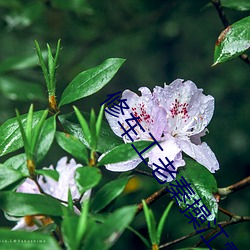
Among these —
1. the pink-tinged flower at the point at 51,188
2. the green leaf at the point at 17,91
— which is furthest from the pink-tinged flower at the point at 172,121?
the green leaf at the point at 17,91

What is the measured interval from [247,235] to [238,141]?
48cm

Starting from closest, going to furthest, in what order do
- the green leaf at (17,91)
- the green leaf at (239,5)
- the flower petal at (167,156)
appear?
the flower petal at (167,156), the green leaf at (239,5), the green leaf at (17,91)

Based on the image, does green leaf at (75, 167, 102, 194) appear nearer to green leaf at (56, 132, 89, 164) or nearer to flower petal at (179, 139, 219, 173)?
green leaf at (56, 132, 89, 164)

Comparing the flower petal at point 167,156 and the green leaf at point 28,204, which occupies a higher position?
the green leaf at point 28,204

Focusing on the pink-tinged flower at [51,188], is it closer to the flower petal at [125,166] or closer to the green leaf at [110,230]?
the flower petal at [125,166]

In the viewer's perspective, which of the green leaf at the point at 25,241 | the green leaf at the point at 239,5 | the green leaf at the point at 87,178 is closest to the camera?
the green leaf at the point at 25,241

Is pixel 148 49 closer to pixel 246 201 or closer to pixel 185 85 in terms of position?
pixel 246 201

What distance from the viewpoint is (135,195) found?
95.6 inches

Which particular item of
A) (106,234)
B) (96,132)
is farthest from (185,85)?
(106,234)

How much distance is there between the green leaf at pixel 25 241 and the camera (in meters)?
0.72

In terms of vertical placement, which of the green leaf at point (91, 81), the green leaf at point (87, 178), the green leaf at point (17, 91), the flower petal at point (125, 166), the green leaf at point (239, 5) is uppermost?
the green leaf at point (17, 91)

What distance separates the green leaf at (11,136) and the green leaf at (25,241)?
357mm

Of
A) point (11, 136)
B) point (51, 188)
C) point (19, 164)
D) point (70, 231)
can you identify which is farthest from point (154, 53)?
point (70, 231)

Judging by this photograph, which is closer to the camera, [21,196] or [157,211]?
[21,196]
